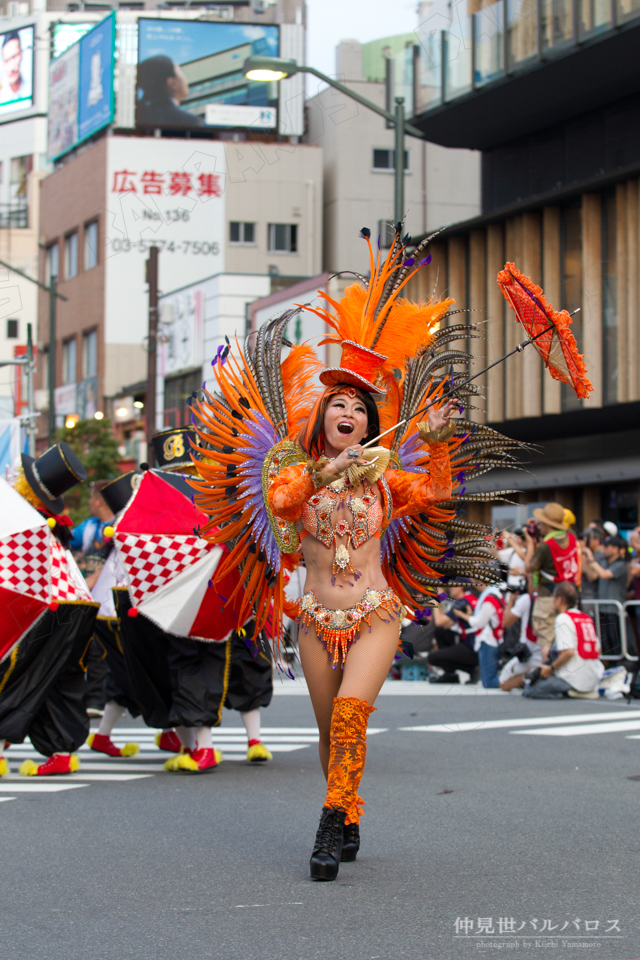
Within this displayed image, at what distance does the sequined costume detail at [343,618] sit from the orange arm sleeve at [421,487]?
39 centimetres

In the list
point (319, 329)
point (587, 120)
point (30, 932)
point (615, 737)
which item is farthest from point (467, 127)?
point (30, 932)

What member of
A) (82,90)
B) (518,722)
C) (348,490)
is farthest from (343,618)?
(82,90)

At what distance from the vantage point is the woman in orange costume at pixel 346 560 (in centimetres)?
526

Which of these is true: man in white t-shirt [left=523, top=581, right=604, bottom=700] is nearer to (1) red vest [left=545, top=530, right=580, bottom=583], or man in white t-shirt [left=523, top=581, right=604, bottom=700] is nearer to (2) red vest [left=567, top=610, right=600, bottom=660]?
(2) red vest [left=567, top=610, right=600, bottom=660]

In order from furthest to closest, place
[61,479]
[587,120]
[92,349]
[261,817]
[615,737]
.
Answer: [92,349] < [587,120] < [615,737] < [61,479] < [261,817]

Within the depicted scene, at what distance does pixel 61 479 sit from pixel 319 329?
74.5 ft

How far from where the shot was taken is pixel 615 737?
977 cm

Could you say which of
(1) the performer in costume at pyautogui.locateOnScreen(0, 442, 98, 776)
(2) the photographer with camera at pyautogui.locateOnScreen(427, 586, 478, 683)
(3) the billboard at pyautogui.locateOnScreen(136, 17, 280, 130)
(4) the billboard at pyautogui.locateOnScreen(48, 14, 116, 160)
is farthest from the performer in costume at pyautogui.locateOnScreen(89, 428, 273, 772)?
(4) the billboard at pyautogui.locateOnScreen(48, 14, 116, 160)

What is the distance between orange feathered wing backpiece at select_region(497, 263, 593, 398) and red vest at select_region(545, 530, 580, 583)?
762 cm

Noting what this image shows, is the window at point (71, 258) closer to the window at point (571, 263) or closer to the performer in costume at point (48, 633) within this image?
the window at point (571, 263)

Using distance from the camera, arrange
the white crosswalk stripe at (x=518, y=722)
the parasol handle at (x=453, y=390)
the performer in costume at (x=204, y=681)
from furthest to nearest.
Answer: the white crosswalk stripe at (x=518, y=722) < the performer in costume at (x=204, y=681) < the parasol handle at (x=453, y=390)

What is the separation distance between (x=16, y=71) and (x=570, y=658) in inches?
1927

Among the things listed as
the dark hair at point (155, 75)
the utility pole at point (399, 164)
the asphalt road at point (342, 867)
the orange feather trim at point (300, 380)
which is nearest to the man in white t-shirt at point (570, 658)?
the asphalt road at point (342, 867)

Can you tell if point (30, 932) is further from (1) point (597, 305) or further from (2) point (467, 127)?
(2) point (467, 127)
